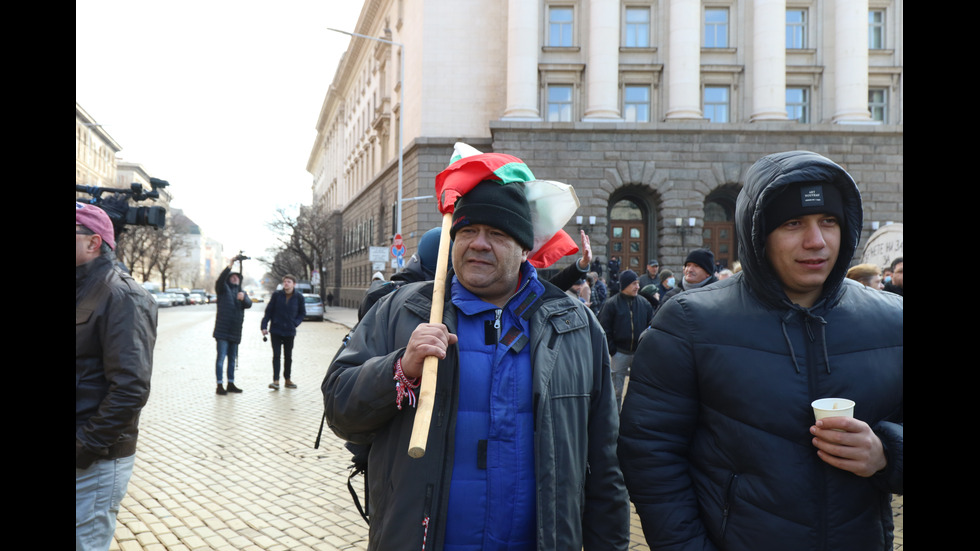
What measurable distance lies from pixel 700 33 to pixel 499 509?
99.3 feet

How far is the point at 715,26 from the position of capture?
2877 centimetres

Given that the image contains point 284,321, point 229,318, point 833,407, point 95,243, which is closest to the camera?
point 833,407

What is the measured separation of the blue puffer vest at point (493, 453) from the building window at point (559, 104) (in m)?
A: 27.9

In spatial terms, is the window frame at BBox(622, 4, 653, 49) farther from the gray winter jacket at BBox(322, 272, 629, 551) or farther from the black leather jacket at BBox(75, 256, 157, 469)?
the gray winter jacket at BBox(322, 272, 629, 551)

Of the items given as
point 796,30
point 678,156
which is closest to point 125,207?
point 678,156

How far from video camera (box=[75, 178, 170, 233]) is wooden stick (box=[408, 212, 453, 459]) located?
5149mm

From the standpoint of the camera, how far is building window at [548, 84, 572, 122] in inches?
1142

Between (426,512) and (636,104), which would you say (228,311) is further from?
(636,104)

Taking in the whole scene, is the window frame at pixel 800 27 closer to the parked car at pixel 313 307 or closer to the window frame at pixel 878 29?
the window frame at pixel 878 29

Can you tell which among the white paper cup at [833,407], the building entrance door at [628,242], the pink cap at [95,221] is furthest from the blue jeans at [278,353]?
the building entrance door at [628,242]

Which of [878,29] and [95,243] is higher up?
[878,29]

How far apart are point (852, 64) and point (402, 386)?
3113cm

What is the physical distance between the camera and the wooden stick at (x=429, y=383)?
1.82 meters

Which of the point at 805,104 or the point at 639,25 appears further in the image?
the point at 639,25
